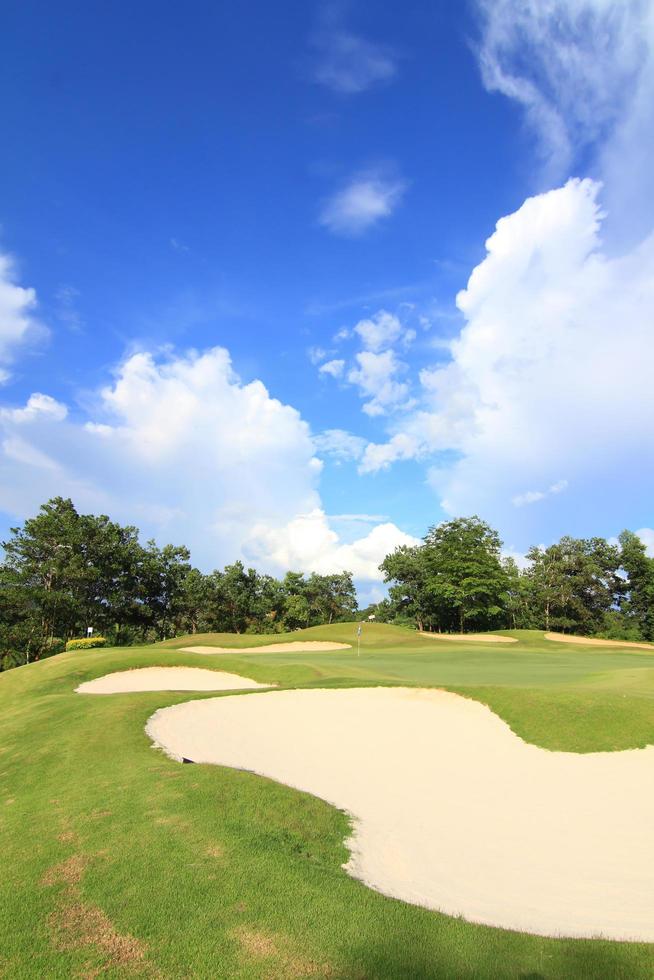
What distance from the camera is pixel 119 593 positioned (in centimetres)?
6250

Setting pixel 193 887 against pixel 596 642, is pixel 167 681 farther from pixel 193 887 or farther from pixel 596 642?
pixel 596 642

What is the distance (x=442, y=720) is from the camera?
15773mm

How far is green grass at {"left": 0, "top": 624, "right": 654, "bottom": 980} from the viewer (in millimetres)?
5035

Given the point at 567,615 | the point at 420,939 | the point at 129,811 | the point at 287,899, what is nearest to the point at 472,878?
the point at 420,939

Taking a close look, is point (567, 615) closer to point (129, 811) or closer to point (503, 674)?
point (503, 674)

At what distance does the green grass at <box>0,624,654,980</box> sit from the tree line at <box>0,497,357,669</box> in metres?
45.8

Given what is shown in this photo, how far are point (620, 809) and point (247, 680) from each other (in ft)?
51.3

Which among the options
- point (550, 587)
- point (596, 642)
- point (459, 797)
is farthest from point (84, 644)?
point (550, 587)

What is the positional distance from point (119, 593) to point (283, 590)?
73.7 ft

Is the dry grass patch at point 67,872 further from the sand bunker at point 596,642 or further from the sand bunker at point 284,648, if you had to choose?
the sand bunker at point 596,642

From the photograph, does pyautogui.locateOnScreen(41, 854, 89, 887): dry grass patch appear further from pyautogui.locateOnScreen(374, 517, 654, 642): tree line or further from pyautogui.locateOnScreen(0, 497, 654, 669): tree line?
pyautogui.locateOnScreen(374, 517, 654, 642): tree line

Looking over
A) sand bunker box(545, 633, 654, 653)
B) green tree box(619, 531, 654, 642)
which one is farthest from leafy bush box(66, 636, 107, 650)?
green tree box(619, 531, 654, 642)

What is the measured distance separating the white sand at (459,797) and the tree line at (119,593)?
43908mm

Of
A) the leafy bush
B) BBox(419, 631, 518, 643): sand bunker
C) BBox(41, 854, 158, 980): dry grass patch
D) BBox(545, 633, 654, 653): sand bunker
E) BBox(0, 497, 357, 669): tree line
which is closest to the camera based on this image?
BBox(41, 854, 158, 980): dry grass patch
